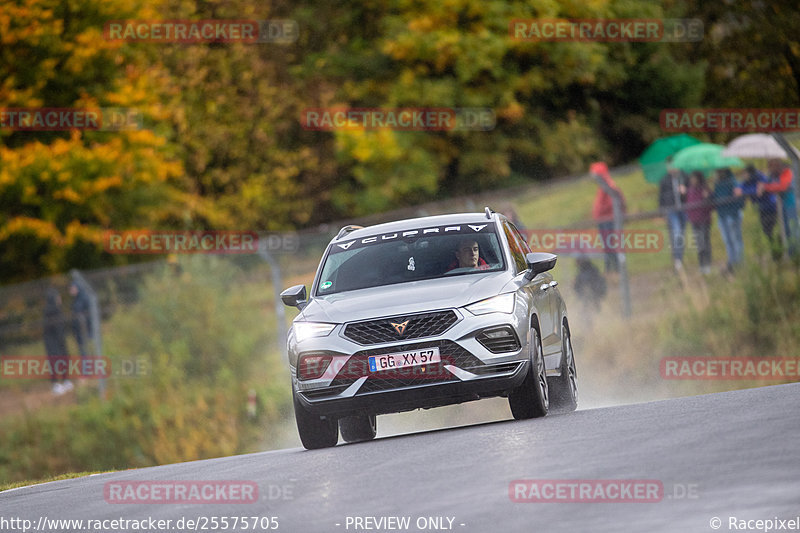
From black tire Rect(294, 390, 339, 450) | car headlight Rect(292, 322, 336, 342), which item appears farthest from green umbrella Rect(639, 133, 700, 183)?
car headlight Rect(292, 322, 336, 342)

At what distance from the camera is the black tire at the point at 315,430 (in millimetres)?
12242

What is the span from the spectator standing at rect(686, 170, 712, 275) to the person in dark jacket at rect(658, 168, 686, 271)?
165 mm

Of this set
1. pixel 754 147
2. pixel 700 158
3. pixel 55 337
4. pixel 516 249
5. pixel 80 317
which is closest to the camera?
pixel 516 249

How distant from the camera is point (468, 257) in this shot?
12.9m

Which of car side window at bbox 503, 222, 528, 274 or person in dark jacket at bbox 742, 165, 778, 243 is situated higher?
car side window at bbox 503, 222, 528, 274

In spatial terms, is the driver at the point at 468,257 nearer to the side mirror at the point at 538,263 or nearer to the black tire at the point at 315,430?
the side mirror at the point at 538,263

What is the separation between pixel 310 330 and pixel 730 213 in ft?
42.2

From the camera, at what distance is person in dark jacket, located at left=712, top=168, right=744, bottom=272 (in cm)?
2281

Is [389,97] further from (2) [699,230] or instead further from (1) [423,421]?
(1) [423,421]

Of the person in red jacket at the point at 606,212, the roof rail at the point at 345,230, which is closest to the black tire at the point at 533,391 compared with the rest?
the roof rail at the point at 345,230

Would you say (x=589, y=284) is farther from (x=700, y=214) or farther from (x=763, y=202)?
(x=763, y=202)

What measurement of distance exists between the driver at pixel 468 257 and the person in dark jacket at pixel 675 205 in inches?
446

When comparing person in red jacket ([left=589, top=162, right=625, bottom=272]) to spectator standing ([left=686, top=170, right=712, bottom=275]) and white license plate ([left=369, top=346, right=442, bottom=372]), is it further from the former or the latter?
white license plate ([left=369, top=346, right=442, bottom=372])

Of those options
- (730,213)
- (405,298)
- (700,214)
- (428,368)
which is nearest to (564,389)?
(405,298)
